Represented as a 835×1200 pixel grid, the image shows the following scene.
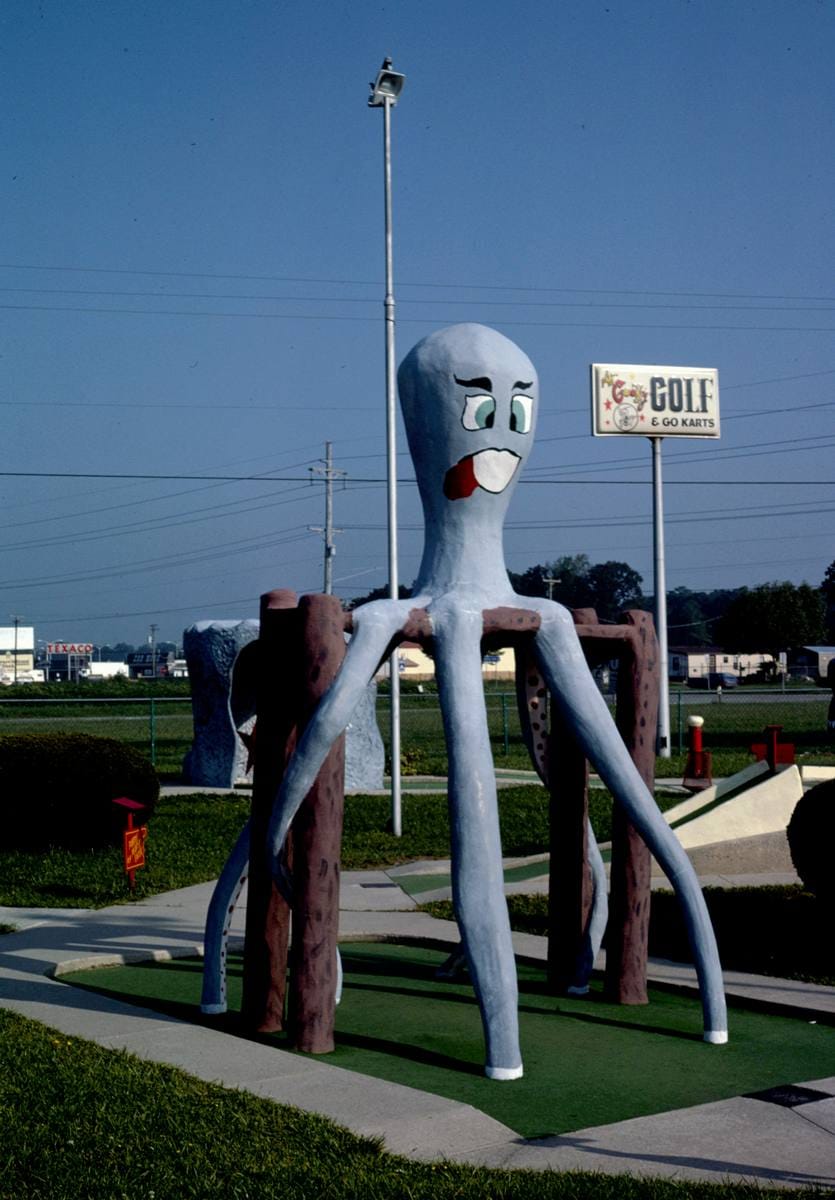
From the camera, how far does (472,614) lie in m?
7.66

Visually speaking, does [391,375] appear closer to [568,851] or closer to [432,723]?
[568,851]

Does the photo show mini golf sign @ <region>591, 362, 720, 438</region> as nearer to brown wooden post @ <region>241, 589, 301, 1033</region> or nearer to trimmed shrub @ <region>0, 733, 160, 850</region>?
trimmed shrub @ <region>0, 733, 160, 850</region>

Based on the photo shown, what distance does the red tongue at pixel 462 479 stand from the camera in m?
7.79

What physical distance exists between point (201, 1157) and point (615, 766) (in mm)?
3192

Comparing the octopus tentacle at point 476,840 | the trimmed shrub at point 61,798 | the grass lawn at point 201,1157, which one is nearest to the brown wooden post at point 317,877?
the octopus tentacle at point 476,840

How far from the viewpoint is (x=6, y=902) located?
13.2 metres

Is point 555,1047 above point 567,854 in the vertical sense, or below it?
below

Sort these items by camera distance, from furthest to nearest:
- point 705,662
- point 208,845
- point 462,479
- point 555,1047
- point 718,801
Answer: point 705,662 → point 208,845 → point 718,801 → point 462,479 → point 555,1047

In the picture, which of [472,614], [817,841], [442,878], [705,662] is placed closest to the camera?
[472,614]

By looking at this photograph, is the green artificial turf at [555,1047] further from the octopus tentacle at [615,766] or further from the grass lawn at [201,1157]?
the grass lawn at [201,1157]

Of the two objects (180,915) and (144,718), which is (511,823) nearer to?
(180,915)

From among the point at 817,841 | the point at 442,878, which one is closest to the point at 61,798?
the point at 442,878

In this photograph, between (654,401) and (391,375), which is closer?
(391,375)

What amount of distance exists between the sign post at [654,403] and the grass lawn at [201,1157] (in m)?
25.3
